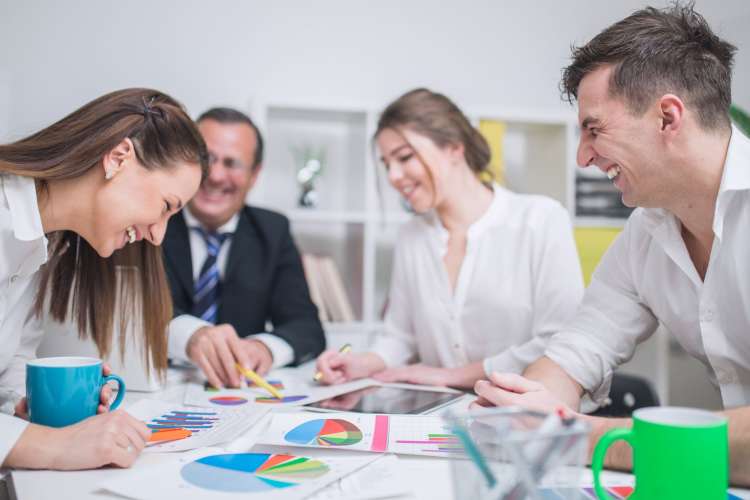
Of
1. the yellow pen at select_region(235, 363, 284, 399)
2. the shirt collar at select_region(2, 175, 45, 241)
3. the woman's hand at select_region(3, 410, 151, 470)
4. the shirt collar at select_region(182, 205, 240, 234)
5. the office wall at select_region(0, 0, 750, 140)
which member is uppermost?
the office wall at select_region(0, 0, 750, 140)

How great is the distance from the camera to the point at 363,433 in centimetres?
98

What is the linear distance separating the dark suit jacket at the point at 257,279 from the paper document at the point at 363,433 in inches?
31.3

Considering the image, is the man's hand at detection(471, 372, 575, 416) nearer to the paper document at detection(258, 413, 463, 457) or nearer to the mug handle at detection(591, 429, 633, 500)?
the paper document at detection(258, 413, 463, 457)

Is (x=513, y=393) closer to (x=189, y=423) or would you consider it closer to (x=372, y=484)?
(x=372, y=484)

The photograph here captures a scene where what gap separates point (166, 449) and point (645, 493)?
0.62 m

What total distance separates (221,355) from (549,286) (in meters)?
0.83

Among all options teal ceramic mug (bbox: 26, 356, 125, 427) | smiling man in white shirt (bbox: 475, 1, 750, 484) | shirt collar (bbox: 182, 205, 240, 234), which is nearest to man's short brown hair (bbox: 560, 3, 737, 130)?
smiling man in white shirt (bbox: 475, 1, 750, 484)

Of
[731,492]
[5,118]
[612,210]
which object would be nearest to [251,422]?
[731,492]

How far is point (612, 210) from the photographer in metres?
2.86

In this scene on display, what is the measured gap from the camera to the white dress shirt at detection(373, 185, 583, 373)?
5.50 feet

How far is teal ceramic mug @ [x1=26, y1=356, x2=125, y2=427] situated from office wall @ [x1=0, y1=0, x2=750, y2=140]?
6.00 feet

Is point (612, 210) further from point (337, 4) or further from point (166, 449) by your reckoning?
point (166, 449)

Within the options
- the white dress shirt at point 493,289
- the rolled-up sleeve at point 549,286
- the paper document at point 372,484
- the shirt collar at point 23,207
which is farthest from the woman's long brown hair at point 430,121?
the paper document at point 372,484

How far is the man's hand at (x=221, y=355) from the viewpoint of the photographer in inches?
55.7
